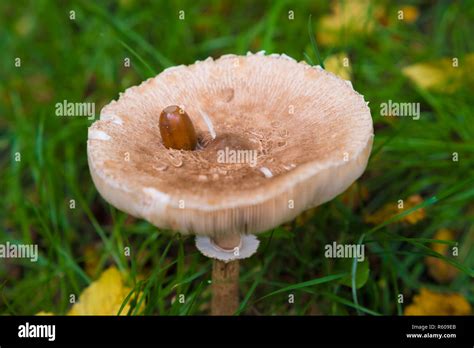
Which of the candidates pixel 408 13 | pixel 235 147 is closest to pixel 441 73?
pixel 408 13

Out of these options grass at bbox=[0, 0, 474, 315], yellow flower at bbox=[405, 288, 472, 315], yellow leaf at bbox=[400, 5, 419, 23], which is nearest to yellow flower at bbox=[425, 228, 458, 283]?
grass at bbox=[0, 0, 474, 315]

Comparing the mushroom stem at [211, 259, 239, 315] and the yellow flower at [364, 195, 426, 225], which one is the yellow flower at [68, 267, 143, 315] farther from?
the yellow flower at [364, 195, 426, 225]

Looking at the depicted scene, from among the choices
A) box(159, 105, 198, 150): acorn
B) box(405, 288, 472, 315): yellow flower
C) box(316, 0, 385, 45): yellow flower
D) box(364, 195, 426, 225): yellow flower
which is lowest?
box(405, 288, 472, 315): yellow flower

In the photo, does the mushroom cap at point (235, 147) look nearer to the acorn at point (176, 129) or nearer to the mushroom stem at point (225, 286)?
the acorn at point (176, 129)

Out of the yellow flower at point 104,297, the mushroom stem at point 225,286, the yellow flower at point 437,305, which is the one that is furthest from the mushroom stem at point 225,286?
the yellow flower at point 437,305

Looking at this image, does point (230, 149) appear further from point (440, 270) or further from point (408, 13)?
point (408, 13)
